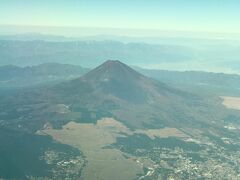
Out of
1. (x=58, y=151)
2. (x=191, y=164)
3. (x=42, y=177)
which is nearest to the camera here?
(x=42, y=177)

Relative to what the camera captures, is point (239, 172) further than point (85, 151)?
No

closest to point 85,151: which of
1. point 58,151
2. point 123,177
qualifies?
point 58,151

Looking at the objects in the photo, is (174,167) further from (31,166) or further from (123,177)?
(31,166)

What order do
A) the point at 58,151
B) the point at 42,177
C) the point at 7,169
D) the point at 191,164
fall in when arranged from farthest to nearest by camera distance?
the point at 58,151 → the point at 191,164 → the point at 7,169 → the point at 42,177

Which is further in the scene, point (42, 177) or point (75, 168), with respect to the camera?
point (75, 168)

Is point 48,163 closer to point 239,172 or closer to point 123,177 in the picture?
point 123,177

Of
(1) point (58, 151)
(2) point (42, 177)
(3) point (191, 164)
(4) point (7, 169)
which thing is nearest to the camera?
(2) point (42, 177)

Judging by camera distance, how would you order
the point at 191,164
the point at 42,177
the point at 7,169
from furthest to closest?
the point at 191,164
the point at 7,169
the point at 42,177

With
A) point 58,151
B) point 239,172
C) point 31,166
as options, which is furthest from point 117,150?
point 239,172
